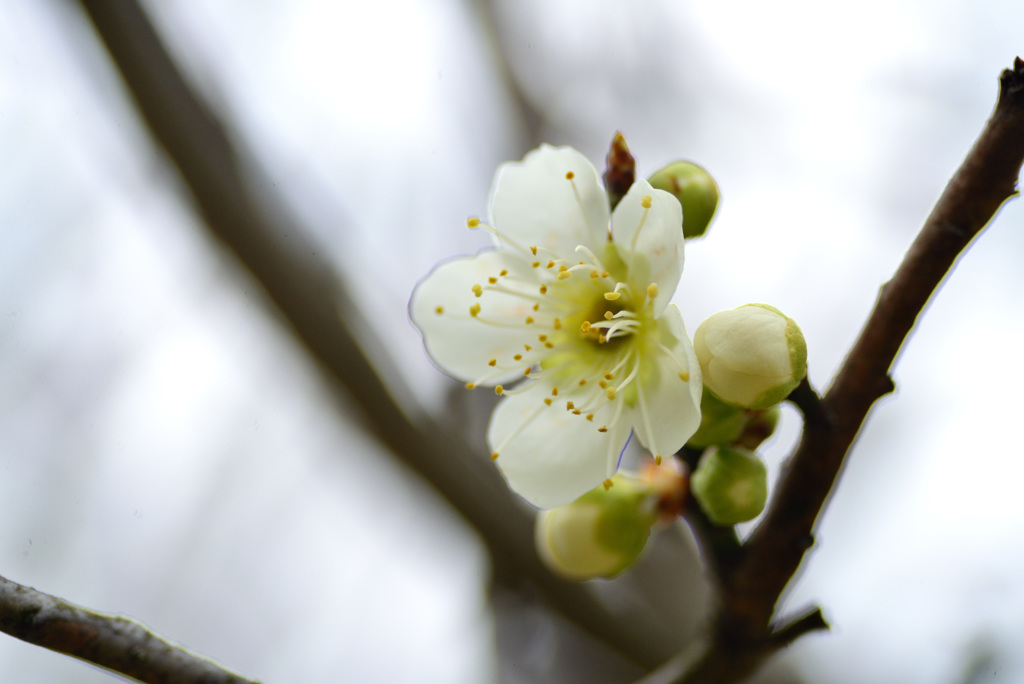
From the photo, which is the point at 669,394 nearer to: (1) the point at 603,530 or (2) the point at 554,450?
(2) the point at 554,450

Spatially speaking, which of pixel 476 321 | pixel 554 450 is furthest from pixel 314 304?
pixel 554 450

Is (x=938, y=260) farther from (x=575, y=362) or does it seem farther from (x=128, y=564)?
(x=128, y=564)

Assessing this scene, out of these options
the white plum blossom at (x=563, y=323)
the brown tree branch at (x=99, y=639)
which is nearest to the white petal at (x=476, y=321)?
the white plum blossom at (x=563, y=323)

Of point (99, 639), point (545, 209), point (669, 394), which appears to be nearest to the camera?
point (99, 639)

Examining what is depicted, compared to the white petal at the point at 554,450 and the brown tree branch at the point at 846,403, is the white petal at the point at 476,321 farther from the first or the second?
the brown tree branch at the point at 846,403

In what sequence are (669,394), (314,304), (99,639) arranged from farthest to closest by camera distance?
1. (314,304)
2. (669,394)
3. (99,639)

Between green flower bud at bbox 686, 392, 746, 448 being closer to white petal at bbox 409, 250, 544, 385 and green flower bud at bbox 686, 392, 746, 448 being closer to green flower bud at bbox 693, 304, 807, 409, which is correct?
green flower bud at bbox 693, 304, 807, 409

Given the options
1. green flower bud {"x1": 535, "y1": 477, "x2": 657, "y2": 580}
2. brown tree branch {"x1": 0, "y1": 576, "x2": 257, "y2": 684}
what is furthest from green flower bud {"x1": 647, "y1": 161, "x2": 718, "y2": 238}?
brown tree branch {"x1": 0, "y1": 576, "x2": 257, "y2": 684}
